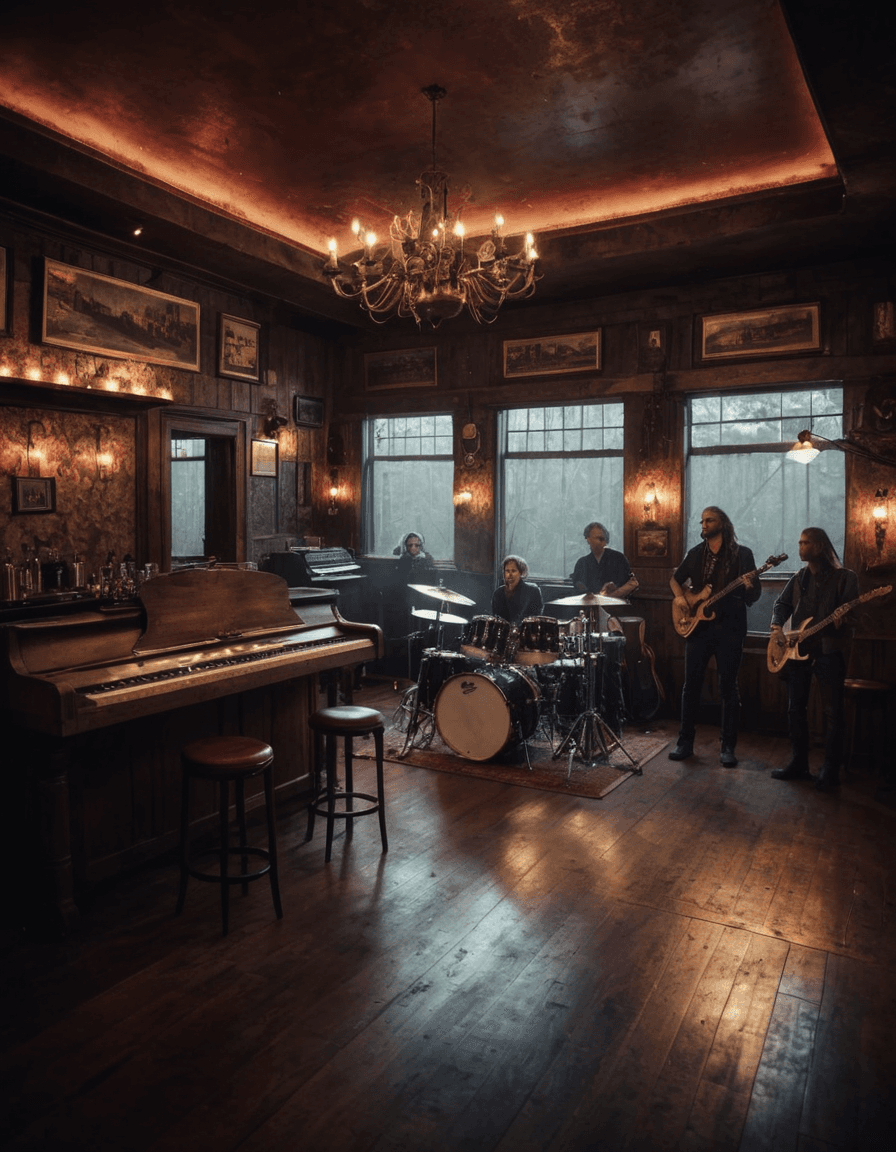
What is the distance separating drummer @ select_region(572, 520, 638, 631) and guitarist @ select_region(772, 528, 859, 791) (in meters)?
1.68

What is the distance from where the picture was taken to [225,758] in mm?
3547

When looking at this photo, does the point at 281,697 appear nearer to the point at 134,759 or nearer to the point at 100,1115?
the point at 134,759

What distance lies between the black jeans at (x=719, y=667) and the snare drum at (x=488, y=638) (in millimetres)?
1453

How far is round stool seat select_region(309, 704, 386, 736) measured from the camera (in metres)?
4.24

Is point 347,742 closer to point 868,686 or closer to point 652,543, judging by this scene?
point 868,686

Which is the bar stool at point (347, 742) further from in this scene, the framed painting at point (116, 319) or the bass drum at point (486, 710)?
the framed painting at point (116, 319)

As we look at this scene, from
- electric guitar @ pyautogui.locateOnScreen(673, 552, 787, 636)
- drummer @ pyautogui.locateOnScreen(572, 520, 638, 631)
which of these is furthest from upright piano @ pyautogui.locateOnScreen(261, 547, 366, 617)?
electric guitar @ pyautogui.locateOnScreen(673, 552, 787, 636)

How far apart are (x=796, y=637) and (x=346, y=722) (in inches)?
132

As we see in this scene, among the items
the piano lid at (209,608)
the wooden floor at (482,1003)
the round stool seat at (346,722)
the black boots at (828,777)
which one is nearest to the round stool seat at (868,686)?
the black boots at (828,777)

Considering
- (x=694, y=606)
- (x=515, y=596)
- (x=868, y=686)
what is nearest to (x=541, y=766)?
(x=515, y=596)

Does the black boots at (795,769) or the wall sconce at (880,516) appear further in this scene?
the wall sconce at (880,516)

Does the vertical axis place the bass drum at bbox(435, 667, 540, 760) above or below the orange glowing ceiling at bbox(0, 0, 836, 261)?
below

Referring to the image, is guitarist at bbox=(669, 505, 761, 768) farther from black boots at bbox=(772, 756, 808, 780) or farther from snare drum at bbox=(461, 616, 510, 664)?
snare drum at bbox=(461, 616, 510, 664)

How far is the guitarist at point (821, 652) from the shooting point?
222 inches
